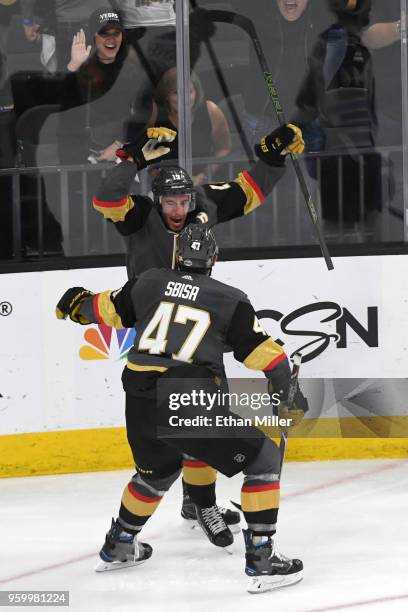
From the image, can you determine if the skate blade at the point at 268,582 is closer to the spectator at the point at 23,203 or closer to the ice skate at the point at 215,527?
the ice skate at the point at 215,527

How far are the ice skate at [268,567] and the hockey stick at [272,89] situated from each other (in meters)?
1.46

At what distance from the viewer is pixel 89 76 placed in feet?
18.5

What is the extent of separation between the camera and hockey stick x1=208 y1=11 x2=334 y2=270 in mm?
5055

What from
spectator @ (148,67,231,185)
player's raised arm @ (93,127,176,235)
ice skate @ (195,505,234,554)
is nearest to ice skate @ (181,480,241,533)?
ice skate @ (195,505,234,554)

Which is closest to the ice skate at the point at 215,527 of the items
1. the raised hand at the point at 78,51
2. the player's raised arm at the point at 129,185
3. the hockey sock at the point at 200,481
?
the hockey sock at the point at 200,481

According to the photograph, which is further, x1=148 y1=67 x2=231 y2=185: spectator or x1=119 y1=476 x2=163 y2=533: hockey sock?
x1=148 y1=67 x2=231 y2=185: spectator

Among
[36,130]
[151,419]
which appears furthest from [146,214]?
[36,130]

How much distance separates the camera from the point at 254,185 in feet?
15.4

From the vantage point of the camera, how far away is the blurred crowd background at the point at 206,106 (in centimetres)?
559

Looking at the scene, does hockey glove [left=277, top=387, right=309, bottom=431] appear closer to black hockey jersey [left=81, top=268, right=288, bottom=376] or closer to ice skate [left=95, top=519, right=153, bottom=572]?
black hockey jersey [left=81, top=268, right=288, bottom=376]

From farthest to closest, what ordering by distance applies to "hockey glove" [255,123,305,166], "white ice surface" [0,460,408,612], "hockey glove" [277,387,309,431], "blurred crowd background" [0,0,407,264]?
"blurred crowd background" [0,0,407,264] → "hockey glove" [255,123,305,166] → "hockey glove" [277,387,309,431] → "white ice surface" [0,460,408,612]

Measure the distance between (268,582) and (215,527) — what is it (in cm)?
53

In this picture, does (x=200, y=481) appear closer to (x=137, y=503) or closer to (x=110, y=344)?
(x=137, y=503)

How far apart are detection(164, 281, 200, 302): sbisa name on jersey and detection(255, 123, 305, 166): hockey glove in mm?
925
